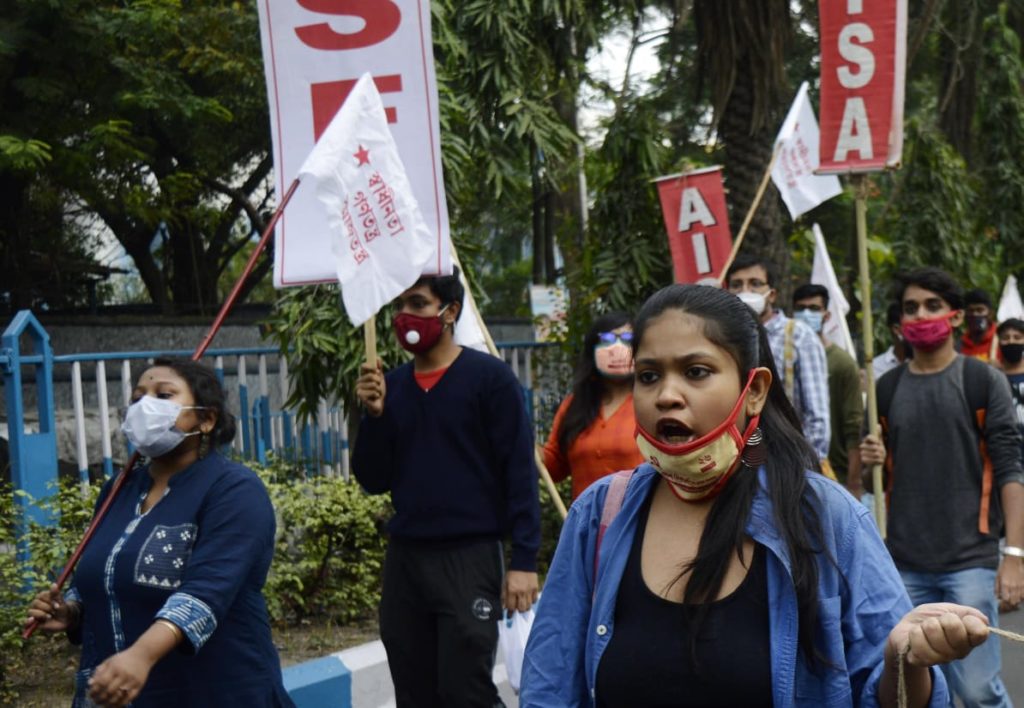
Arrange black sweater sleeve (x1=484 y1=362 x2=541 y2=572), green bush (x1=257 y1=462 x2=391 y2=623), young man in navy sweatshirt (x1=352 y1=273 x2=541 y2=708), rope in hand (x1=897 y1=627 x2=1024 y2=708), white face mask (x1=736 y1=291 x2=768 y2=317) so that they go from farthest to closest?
green bush (x1=257 y1=462 x2=391 y2=623), white face mask (x1=736 y1=291 x2=768 y2=317), black sweater sleeve (x1=484 y1=362 x2=541 y2=572), young man in navy sweatshirt (x1=352 y1=273 x2=541 y2=708), rope in hand (x1=897 y1=627 x2=1024 y2=708)

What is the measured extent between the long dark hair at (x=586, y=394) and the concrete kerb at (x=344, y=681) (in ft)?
3.85

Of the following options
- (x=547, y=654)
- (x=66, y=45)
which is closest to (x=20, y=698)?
(x=547, y=654)

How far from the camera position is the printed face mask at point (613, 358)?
578 centimetres

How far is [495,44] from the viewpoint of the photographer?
10.0 metres

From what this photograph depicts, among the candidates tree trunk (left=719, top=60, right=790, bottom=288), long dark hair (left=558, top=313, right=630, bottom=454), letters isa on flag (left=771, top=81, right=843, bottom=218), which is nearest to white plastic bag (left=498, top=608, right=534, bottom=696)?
long dark hair (left=558, top=313, right=630, bottom=454)

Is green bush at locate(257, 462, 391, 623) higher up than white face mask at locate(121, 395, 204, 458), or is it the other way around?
white face mask at locate(121, 395, 204, 458)

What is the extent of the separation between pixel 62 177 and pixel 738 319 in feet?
43.8

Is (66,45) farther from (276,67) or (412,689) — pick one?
(412,689)

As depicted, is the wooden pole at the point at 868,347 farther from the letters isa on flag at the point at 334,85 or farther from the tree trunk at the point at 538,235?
the tree trunk at the point at 538,235

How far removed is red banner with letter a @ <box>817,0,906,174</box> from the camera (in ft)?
→ 22.0

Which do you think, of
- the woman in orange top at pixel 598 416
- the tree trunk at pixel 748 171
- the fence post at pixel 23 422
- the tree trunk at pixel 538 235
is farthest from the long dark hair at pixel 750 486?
the tree trunk at pixel 538 235

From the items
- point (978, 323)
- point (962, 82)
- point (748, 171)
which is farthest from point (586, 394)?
point (962, 82)

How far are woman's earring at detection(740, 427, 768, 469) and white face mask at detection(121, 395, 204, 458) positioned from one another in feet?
6.64

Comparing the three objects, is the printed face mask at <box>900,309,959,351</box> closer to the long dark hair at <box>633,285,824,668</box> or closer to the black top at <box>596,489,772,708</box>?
the long dark hair at <box>633,285,824,668</box>
